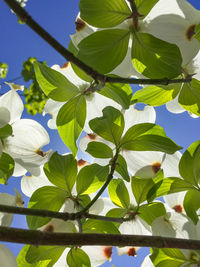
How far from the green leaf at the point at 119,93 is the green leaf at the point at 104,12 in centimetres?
12

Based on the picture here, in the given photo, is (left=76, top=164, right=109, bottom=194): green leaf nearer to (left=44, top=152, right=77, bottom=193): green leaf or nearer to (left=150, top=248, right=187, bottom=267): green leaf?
(left=44, top=152, right=77, bottom=193): green leaf

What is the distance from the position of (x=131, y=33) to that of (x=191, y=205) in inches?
11.7

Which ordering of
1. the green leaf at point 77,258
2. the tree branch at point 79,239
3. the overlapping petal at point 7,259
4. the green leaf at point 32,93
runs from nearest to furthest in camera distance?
the tree branch at point 79,239
the overlapping petal at point 7,259
the green leaf at point 77,258
the green leaf at point 32,93

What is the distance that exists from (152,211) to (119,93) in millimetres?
217

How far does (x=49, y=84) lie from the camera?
586 mm

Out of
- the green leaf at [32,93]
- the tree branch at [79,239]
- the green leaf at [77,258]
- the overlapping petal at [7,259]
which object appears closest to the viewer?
the tree branch at [79,239]

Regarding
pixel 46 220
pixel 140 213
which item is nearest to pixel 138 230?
pixel 140 213

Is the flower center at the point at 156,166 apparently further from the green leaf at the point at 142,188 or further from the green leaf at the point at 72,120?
the green leaf at the point at 72,120

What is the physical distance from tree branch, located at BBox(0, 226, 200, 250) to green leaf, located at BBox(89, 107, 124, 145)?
25 centimetres

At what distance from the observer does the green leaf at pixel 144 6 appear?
1.57 ft

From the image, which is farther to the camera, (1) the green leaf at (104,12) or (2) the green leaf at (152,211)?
(2) the green leaf at (152,211)

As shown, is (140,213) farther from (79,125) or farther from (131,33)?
(131,33)

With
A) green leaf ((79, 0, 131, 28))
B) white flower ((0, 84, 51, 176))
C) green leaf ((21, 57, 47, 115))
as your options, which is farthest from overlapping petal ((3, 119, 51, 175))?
green leaf ((21, 57, 47, 115))

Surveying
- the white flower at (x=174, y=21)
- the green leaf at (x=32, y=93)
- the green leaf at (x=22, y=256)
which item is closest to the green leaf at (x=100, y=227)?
the green leaf at (x=22, y=256)
